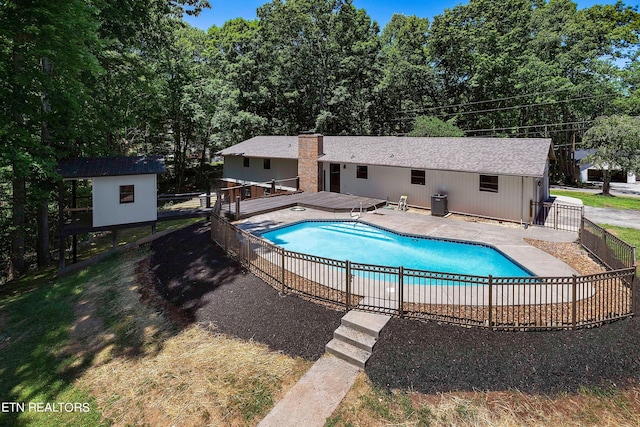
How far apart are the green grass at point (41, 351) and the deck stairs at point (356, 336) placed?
162 inches

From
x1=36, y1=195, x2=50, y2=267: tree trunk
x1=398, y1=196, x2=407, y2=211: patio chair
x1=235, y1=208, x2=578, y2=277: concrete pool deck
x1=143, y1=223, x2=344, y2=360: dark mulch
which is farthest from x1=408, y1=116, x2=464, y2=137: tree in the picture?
x1=36, y1=195, x2=50, y2=267: tree trunk

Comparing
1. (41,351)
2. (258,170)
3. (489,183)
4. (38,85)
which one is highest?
(38,85)

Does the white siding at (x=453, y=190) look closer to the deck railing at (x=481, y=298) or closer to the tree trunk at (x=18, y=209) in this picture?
the deck railing at (x=481, y=298)

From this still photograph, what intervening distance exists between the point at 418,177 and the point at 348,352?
1407cm

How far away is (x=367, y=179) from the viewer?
21.0m

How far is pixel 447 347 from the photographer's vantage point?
21.0 ft

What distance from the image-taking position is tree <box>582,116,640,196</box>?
25.2 meters

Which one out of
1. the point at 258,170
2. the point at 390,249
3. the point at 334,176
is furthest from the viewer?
the point at 258,170

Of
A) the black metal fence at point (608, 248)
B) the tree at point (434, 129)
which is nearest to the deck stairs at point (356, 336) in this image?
the black metal fence at point (608, 248)

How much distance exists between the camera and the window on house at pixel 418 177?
18.8 metres

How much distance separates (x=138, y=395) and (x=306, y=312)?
3.43m

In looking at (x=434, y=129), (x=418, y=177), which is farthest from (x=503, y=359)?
(x=434, y=129)

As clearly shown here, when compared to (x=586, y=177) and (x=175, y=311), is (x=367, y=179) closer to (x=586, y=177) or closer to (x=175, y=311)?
(x=175, y=311)

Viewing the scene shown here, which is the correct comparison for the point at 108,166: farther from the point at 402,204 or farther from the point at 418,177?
the point at 418,177
